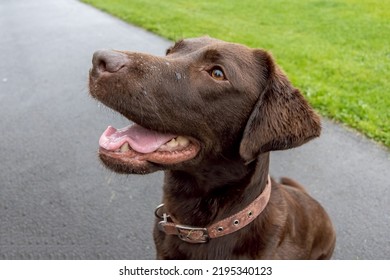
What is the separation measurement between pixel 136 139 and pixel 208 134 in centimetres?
44

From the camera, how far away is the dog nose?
2322 mm

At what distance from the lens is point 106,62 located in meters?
2.33

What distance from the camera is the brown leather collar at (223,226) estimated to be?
275cm

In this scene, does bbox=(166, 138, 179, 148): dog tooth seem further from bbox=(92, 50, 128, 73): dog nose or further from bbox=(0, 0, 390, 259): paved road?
bbox=(0, 0, 390, 259): paved road

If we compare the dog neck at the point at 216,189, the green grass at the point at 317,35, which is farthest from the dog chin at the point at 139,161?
the green grass at the point at 317,35

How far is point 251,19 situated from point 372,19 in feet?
9.83

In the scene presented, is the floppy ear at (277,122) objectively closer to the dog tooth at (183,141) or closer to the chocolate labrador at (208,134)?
the chocolate labrador at (208,134)

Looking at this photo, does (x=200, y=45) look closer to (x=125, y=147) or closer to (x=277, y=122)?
(x=277, y=122)

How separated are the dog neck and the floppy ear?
0.71 feet

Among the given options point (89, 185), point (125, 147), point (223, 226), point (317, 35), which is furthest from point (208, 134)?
point (317, 35)

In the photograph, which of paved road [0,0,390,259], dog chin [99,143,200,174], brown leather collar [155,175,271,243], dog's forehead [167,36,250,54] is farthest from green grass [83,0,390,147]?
dog chin [99,143,200,174]

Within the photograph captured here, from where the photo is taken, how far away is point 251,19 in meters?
11.3

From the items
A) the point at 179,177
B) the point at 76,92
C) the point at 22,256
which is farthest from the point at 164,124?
the point at 76,92

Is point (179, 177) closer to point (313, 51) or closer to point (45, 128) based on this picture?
point (45, 128)
